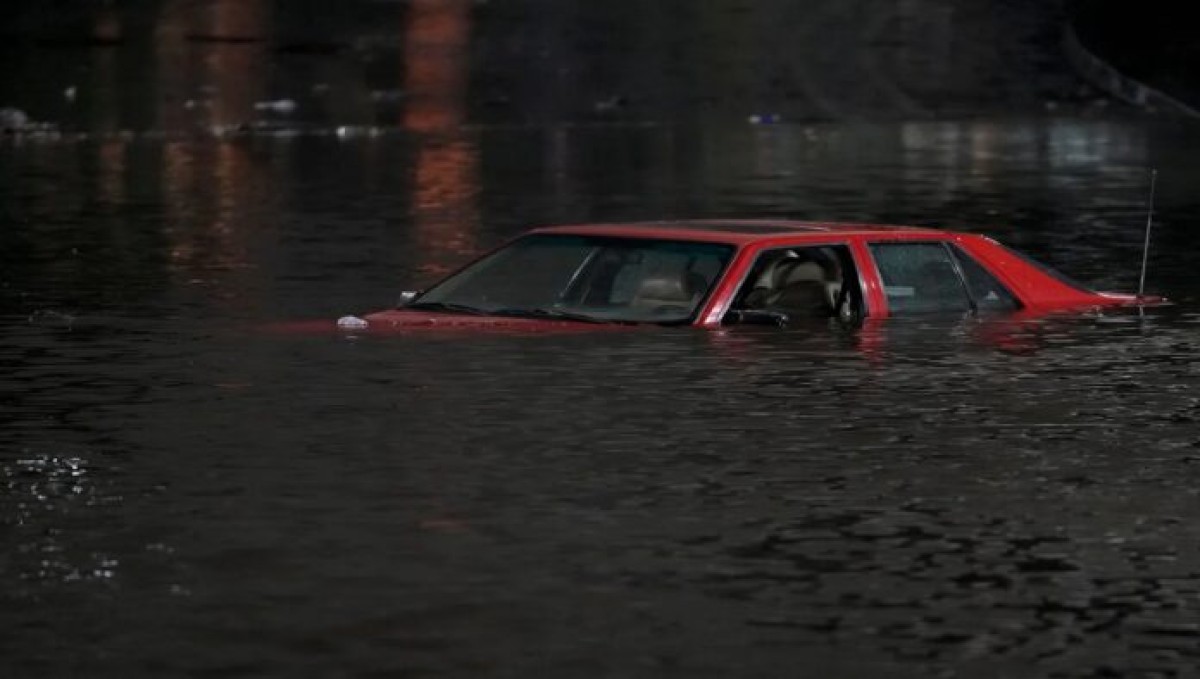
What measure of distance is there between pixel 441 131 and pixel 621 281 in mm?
46407

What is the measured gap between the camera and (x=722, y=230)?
19938 millimetres

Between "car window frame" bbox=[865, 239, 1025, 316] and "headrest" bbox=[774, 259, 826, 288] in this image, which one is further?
"headrest" bbox=[774, 259, 826, 288]

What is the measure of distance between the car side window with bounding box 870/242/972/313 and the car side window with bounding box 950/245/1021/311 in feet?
0.27

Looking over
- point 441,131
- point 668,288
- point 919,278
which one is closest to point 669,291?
point 668,288

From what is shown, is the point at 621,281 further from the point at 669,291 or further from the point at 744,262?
the point at 744,262

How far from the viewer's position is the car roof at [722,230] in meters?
19.6

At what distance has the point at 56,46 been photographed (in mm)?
80062

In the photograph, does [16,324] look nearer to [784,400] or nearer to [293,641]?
[784,400]

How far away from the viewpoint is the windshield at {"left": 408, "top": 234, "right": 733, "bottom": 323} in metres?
19.6

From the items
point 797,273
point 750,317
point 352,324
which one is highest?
point 797,273

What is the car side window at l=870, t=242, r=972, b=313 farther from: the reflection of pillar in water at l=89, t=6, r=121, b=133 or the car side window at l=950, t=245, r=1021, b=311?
the reflection of pillar in water at l=89, t=6, r=121, b=133

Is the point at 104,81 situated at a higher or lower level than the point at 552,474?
lower

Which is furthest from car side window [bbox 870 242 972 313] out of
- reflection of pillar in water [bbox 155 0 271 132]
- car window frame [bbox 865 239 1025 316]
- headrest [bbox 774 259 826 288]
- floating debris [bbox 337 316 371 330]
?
reflection of pillar in water [bbox 155 0 271 132]

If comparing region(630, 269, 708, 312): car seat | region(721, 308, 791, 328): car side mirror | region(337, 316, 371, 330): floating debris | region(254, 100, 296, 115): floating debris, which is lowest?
region(254, 100, 296, 115): floating debris
